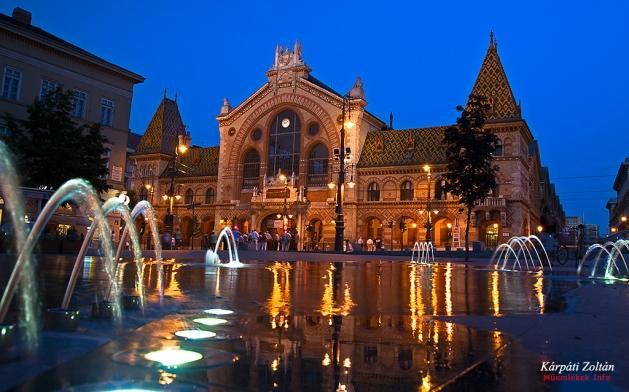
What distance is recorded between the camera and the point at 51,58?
108ft

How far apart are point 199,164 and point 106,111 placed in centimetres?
2836

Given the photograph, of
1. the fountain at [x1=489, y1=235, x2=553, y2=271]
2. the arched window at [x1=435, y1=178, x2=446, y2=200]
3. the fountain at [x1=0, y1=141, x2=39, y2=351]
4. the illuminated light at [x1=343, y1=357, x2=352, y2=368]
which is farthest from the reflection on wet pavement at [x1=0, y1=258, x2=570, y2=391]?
the arched window at [x1=435, y1=178, x2=446, y2=200]

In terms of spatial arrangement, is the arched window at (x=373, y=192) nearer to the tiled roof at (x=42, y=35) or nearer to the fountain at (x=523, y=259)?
the fountain at (x=523, y=259)

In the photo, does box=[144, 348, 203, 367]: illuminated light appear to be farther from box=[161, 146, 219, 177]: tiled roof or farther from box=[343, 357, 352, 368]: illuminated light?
box=[161, 146, 219, 177]: tiled roof

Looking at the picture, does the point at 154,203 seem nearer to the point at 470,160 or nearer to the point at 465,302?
the point at 470,160

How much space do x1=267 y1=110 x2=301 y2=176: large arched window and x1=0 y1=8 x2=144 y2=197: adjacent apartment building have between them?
20.4 metres

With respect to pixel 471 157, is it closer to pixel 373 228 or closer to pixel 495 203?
pixel 495 203

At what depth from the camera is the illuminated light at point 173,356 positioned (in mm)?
3141

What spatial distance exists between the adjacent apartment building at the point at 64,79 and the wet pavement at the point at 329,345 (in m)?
27.4

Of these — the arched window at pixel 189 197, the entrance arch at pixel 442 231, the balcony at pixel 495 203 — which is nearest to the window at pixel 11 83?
the arched window at pixel 189 197

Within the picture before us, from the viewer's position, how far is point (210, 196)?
62312 mm

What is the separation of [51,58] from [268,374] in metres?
36.1

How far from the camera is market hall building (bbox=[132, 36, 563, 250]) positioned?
4634cm

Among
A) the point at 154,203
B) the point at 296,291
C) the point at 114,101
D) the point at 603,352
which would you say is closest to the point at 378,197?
the point at 114,101
